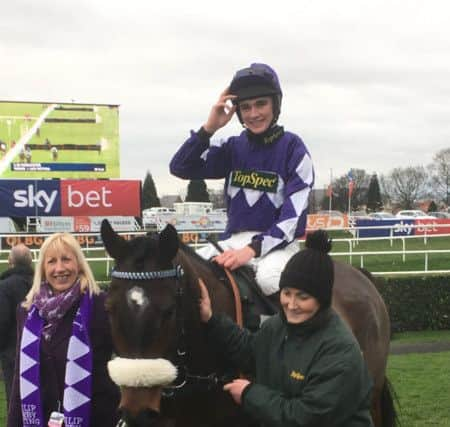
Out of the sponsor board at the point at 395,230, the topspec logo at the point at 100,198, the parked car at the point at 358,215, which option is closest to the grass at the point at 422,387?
the sponsor board at the point at 395,230

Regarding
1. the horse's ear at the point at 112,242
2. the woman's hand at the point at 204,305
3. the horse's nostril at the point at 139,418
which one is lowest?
the horse's nostril at the point at 139,418

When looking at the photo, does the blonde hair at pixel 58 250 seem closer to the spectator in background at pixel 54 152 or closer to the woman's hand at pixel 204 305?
the woman's hand at pixel 204 305

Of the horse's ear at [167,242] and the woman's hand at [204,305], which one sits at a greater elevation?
the horse's ear at [167,242]

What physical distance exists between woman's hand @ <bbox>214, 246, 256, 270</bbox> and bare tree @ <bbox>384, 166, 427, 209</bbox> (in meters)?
64.2

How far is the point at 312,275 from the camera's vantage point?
2236 millimetres

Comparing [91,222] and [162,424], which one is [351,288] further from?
[91,222]

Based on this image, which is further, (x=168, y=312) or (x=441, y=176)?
(x=441, y=176)

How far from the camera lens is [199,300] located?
257 cm

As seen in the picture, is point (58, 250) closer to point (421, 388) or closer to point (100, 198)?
point (421, 388)

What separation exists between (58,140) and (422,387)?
24.8 m

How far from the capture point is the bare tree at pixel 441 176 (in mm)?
60406

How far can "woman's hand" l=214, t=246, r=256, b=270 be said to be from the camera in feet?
9.85

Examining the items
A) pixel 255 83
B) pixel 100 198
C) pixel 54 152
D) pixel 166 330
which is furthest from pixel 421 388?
pixel 54 152

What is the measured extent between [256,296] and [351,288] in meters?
1.16
